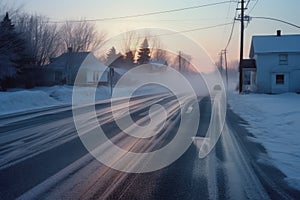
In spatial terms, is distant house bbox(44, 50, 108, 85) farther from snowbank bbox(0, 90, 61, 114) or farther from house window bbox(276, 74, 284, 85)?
house window bbox(276, 74, 284, 85)

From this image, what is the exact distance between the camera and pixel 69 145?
923 cm

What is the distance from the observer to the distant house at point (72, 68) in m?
55.1

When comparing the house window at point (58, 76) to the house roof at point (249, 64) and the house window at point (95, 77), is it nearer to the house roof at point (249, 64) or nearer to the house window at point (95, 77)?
the house window at point (95, 77)

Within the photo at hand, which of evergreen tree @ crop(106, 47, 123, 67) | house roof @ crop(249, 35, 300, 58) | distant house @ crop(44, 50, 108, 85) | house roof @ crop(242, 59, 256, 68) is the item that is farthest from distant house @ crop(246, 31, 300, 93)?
evergreen tree @ crop(106, 47, 123, 67)

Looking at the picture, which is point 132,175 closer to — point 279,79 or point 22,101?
point 22,101

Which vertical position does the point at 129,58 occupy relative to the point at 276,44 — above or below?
above

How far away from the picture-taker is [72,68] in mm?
57188

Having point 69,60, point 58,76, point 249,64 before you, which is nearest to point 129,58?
point 58,76

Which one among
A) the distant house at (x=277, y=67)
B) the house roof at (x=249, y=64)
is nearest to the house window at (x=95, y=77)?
the house roof at (x=249, y=64)

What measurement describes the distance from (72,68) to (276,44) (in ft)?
96.1

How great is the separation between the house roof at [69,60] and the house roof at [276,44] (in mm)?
25753

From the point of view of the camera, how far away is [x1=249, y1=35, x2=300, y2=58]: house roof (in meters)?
46.2

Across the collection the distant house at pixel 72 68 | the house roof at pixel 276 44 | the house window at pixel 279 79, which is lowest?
the house window at pixel 279 79

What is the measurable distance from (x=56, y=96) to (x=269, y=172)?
88.1 ft
